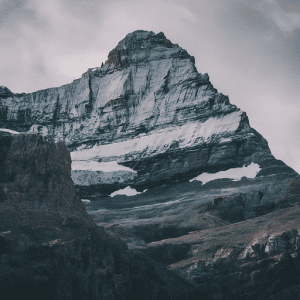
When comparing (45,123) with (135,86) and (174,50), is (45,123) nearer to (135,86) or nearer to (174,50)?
(135,86)

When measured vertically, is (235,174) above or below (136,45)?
below

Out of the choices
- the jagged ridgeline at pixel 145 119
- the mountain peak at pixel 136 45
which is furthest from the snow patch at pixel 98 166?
the mountain peak at pixel 136 45

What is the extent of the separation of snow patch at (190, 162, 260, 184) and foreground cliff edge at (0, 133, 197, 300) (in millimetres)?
32513

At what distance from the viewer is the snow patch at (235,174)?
3831 inches

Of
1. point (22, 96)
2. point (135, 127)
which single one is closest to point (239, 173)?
point (135, 127)

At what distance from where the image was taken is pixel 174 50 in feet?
427

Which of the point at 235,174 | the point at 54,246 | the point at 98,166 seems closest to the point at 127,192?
the point at 98,166

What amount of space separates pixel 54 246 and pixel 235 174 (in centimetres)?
4429

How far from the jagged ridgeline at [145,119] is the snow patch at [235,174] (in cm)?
119

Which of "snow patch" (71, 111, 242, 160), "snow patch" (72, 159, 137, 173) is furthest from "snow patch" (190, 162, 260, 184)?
"snow patch" (72, 159, 137, 173)

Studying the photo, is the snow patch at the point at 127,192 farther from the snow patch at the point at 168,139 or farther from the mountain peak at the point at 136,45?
the mountain peak at the point at 136,45

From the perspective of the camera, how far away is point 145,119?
122375mm

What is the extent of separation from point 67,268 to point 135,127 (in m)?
63.6

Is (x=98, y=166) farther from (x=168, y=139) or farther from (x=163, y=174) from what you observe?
(x=163, y=174)
